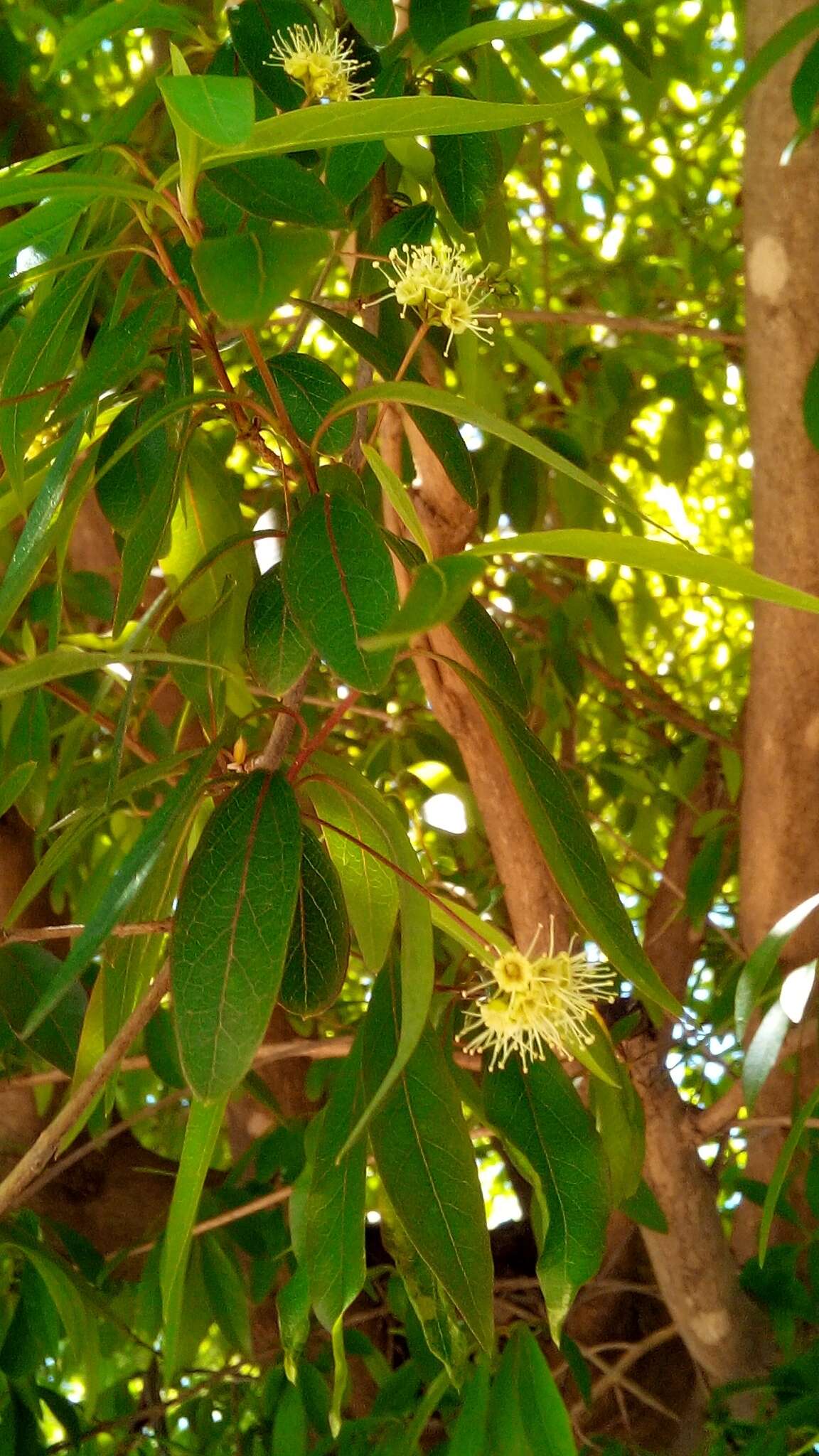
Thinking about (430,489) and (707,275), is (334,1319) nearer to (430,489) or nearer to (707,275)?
(430,489)

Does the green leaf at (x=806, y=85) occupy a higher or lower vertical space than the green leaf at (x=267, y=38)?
higher

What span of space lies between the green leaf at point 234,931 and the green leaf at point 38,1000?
1.22ft

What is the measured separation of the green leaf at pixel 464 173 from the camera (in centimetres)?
77

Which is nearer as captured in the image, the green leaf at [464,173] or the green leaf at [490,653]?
the green leaf at [490,653]

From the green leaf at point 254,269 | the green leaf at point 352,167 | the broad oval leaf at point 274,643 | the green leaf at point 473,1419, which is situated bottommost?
the green leaf at point 473,1419

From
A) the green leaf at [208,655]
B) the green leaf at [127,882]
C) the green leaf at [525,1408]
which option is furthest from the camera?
the green leaf at [525,1408]

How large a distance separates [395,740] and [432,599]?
105 cm

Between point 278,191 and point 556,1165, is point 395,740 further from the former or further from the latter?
point 278,191

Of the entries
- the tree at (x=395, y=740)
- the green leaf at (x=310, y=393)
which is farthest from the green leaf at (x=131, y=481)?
the green leaf at (x=310, y=393)

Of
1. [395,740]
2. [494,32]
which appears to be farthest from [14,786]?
[395,740]

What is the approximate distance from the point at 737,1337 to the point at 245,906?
92 centimetres

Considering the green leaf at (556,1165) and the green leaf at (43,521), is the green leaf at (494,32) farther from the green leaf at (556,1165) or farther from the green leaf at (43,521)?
the green leaf at (556,1165)

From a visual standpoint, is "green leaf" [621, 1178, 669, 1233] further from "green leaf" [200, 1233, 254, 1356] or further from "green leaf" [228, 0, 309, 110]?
"green leaf" [228, 0, 309, 110]

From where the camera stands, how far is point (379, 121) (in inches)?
19.2
